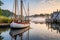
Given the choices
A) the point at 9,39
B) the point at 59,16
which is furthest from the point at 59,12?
the point at 9,39

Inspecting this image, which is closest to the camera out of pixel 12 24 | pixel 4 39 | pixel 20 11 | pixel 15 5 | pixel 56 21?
pixel 4 39

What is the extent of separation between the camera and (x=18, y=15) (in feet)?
143

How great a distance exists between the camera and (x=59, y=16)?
7369 cm

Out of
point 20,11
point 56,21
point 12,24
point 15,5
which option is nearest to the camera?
point 12,24

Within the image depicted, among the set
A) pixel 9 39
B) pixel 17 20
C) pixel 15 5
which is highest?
pixel 15 5

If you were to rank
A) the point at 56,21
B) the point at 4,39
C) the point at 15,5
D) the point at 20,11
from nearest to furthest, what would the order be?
1. the point at 4,39
2. the point at 15,5
3. the point at 20,11
4. the point at 56,21

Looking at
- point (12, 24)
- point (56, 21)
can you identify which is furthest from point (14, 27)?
point (56, 21)

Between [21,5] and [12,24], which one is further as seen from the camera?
[21,5]

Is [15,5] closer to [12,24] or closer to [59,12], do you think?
[12,24]

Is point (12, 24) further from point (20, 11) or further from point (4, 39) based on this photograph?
point (4, 39)

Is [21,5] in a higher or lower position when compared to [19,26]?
higher

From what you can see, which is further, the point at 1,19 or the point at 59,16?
the point at 59,16

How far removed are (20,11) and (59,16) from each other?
32834mm

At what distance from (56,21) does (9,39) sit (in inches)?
1980
